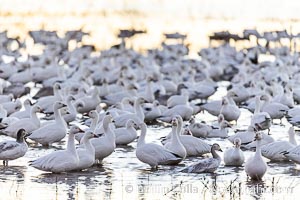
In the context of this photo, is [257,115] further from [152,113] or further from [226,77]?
[226,77]

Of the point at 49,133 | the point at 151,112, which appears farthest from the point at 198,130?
the point at 49,133

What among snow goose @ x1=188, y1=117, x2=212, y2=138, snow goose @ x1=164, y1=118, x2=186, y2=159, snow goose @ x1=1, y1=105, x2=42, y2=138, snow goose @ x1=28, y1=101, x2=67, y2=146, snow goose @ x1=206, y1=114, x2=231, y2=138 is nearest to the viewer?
snow goose @ x1=164, y1=118, x2=186, y2=159

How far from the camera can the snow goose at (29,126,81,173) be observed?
35.0 ft

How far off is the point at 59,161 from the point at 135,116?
13.0 feet

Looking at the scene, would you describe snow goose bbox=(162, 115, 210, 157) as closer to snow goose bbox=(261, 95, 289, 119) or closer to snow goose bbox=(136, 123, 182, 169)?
snow goose bbox=(136, 123, 182, 169)

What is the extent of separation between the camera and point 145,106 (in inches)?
627

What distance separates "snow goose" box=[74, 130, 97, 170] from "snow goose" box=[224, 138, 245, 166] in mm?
1752

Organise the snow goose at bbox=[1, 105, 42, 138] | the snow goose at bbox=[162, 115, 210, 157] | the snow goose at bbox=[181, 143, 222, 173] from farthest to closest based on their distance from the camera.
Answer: the snow goose at bbox=[1, 105, 42, 138]
the snow goose at bbox=[162, 115, 210, 157]
the snow goose at bbox=[181, 143, 222, 173]

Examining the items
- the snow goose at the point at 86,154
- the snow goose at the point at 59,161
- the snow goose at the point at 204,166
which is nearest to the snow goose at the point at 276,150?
the snow goose at the point at 204,166

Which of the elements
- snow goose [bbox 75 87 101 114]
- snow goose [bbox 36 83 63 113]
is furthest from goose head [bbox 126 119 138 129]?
snow goose [bbox 75 87 101 114]

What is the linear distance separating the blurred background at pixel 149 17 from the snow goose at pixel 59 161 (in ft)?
80.8

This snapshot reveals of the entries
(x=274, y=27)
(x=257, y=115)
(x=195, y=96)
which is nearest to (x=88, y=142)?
(x=257, y=115)

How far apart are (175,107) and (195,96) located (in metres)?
3.35

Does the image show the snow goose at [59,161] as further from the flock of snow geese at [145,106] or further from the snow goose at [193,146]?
the snow goose at [193,146]
